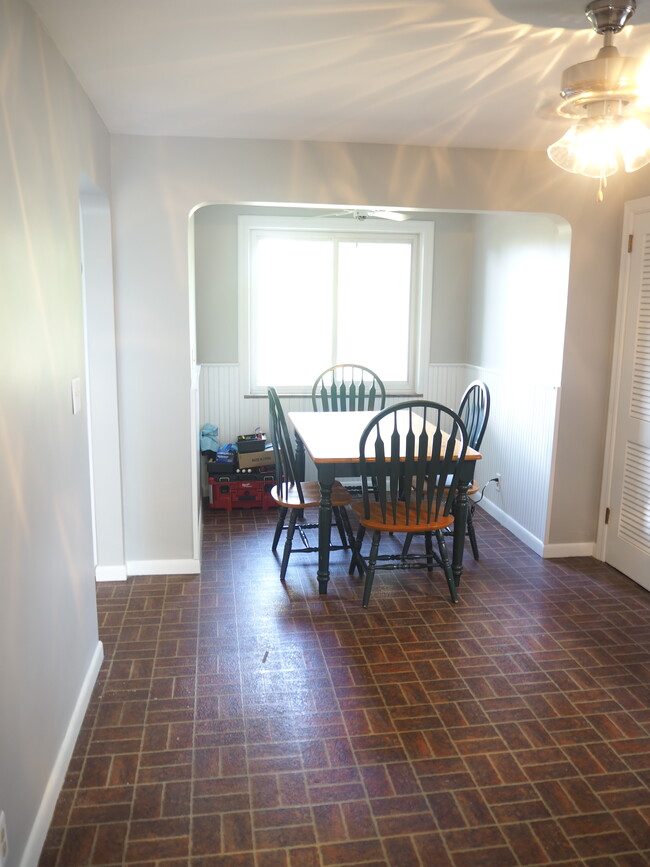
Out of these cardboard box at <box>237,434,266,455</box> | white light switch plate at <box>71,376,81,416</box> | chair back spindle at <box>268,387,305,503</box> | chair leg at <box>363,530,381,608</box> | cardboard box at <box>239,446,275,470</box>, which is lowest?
chair leg at <box>363,530,381,608</box>

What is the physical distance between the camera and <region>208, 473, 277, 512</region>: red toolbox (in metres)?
4.98

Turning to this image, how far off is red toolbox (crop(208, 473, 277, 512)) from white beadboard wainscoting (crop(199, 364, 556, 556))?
1.22ft

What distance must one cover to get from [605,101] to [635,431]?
220 cm

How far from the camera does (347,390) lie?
17.6ft

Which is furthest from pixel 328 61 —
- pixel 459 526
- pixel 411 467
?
pixel 459 526

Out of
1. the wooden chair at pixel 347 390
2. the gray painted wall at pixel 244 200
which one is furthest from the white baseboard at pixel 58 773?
the wooden chair at pixel 347 390

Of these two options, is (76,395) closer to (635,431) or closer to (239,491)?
(239,491)

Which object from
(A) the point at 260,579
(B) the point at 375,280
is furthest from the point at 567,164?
(B) the point at 375,280

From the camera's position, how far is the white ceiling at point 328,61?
77.0 inches

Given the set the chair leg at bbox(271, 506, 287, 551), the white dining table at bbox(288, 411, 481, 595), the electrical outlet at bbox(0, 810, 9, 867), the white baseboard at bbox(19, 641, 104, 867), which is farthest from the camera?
the chair leg at bbox(271, 506, 287, 551)

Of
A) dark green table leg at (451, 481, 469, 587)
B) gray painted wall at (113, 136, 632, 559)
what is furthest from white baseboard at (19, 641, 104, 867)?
dark green table leg at (451, 481, 469, 587)

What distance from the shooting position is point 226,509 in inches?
198

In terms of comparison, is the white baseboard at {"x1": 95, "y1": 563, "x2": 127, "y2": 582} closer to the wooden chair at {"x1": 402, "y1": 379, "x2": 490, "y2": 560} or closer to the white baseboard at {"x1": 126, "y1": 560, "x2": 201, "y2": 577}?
the white baseboard at {"x1": 126, "y1": 560, "x2": 201, "y2": 577}

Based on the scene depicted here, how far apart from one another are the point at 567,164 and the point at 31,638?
6.84 ft
